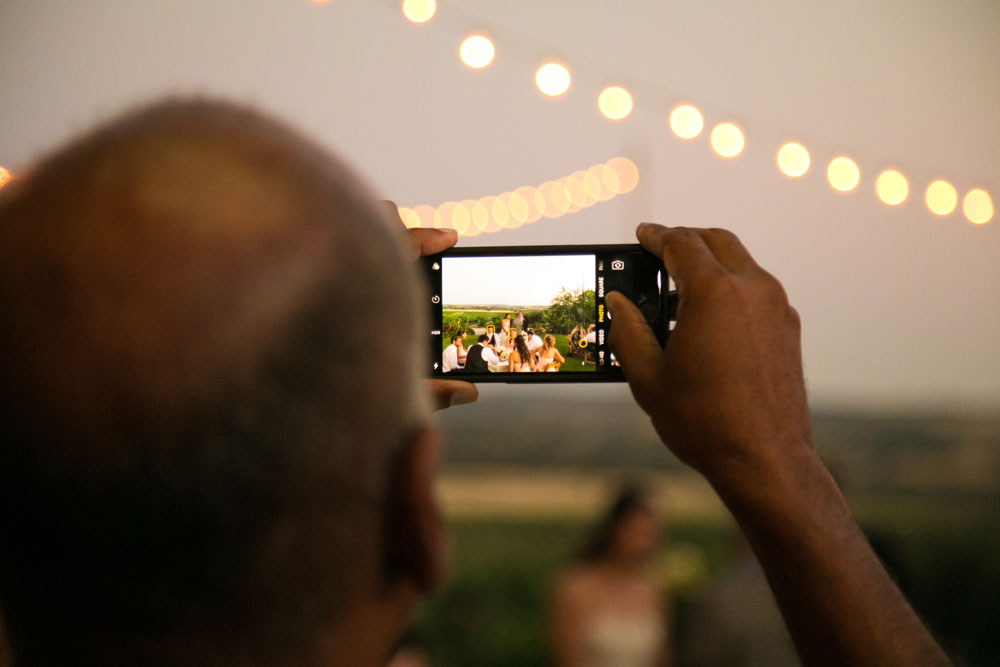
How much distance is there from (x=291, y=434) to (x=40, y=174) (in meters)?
0.14

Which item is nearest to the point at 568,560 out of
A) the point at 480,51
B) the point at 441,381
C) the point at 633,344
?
the point at 480,51

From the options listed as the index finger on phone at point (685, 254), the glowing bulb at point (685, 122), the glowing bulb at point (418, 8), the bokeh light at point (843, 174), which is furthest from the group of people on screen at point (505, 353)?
the bokeh light at point (843, 174)

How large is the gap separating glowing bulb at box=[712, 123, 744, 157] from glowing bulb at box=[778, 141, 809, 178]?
121 mm

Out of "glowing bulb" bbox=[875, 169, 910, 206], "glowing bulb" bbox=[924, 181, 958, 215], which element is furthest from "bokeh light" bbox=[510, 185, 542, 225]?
"glowing bulb" bbox=[924, 181, 958, 215]

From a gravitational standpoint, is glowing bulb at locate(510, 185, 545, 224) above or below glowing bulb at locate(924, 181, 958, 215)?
above

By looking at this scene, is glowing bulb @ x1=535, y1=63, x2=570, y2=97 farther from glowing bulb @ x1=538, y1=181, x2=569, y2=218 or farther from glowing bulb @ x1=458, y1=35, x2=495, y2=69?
glowing bulb @ x1=538, y1=181, x2=569, y2=218

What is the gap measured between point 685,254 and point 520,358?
0.37 meters

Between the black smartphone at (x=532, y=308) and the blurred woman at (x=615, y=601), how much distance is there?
1.63m

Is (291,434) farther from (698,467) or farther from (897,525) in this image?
(897,525)

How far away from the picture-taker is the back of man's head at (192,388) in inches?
11.4

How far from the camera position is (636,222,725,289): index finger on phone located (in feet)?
2.30

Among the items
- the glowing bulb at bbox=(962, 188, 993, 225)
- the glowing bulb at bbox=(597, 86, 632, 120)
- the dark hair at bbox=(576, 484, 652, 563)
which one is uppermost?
the glowing bulb at bbox=(597, 86, 632, 120)

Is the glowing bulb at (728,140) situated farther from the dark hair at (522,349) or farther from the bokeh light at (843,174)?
the dark hair at (522,349)

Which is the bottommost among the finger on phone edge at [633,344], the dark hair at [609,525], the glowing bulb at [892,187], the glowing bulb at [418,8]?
the dark hair at [609,525]
